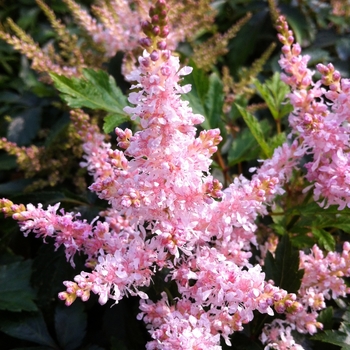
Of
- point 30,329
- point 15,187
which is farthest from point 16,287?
point 15,187

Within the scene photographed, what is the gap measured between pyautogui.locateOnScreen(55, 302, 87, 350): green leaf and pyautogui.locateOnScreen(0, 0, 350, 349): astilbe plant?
0.30 metres

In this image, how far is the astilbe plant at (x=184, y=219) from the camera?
0.96 metres

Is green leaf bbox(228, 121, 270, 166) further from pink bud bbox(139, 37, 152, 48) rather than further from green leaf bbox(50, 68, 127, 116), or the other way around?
pink bud bbox(139, 37, 152, 48)

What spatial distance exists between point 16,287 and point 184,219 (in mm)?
757

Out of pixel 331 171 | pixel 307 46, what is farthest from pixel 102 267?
pixel 307 46

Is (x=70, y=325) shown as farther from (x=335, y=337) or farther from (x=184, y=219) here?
(x=335, y=337)

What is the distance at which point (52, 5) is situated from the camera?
2.84 meters

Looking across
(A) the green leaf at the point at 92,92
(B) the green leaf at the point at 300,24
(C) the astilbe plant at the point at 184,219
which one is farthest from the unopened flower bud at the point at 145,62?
(B) the green leaf at the point at 300,24

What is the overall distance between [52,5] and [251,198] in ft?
7.53

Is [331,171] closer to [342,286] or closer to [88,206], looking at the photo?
[342,286]

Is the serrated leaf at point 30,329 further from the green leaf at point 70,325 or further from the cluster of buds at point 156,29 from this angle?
the cluster of buds at point 156,29

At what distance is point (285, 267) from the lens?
50.6 inches

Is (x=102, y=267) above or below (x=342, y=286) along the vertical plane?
above

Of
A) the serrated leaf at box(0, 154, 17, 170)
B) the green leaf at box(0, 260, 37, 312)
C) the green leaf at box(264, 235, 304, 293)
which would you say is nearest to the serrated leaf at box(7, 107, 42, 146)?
the serrated leaf at box(0, 154, 17, 170)
